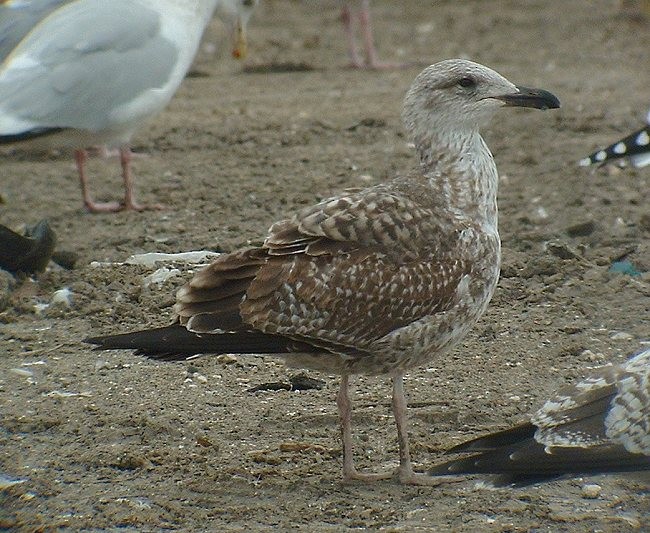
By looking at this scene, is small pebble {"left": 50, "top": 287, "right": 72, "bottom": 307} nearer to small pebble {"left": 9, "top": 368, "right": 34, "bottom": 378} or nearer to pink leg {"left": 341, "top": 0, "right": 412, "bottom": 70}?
small pebble {"left": 9, "top": 368, "right": 34, "bottom": 378}

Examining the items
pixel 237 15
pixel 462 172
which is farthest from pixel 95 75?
pixel 462 172

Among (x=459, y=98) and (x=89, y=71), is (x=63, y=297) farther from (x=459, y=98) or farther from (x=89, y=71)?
(x=459, y=98)

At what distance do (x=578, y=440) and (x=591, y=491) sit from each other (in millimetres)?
423

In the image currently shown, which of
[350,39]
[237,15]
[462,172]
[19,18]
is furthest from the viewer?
[350,39]

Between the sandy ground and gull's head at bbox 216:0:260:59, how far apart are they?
479 millimetres

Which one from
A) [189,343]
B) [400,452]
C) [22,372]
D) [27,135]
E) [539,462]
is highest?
[189,343]

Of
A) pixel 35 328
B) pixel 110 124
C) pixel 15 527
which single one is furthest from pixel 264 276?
pixel 110 124

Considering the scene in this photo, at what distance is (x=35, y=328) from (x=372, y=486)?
2.17 meters

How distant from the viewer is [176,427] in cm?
520

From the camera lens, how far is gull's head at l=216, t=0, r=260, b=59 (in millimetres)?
9523

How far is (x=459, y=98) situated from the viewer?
515 cm

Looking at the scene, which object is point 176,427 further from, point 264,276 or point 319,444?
point 264,276

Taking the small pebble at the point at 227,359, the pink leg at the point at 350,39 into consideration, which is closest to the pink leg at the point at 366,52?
the pink leg at the point at 350,39

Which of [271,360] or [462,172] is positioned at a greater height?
[462,172]
